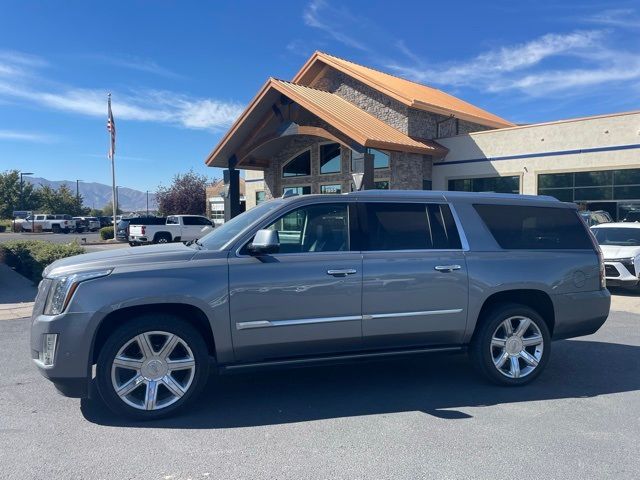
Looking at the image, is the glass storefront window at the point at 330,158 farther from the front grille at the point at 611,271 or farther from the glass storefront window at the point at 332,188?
the front grille at the point at 611,271

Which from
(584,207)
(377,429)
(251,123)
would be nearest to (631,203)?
(584,207)

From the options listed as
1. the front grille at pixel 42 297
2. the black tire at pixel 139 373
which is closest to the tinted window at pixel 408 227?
the black tire at pixel 139 373

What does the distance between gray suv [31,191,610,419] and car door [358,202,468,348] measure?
0.01m

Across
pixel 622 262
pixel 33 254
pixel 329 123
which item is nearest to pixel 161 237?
pixel 329 123

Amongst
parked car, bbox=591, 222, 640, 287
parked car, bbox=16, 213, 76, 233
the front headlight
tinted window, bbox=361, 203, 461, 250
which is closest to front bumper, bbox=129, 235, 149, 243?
parked car, bbox=591, 222, 640, 287

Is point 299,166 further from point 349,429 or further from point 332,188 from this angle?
point 349,429

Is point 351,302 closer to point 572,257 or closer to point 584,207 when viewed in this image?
point 572,257

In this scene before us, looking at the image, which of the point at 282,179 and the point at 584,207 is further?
the point at 282,179

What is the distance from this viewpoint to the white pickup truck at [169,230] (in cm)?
2567

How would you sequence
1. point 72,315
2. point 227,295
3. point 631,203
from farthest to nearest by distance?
1. point 631,203
2. point 227,295
3. point 72,315

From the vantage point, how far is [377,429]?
4074mm

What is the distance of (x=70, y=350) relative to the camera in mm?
3984

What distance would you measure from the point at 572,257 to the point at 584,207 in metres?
14.9

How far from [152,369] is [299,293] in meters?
1.35
